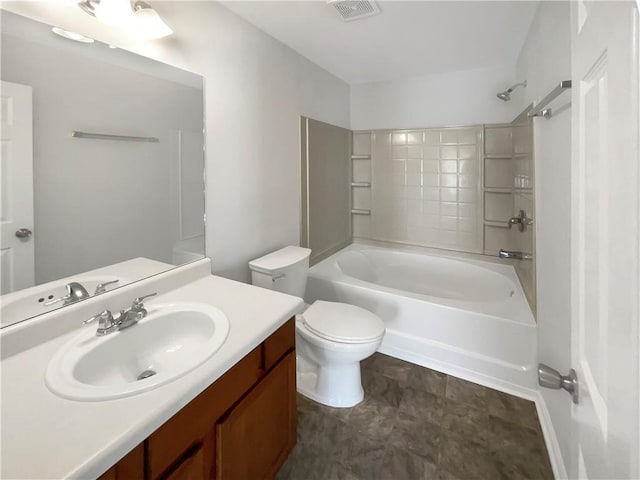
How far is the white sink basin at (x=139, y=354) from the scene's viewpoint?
A: 2.50 feet

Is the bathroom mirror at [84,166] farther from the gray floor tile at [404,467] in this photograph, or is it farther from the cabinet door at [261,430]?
the gray floor tile at [404,467]

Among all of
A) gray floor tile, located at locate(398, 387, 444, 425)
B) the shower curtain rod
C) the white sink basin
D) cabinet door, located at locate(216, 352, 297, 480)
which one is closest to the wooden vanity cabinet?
cabinet door, located at locate(216, 352, 297, 480)

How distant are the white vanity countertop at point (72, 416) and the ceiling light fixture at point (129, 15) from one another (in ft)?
3.75

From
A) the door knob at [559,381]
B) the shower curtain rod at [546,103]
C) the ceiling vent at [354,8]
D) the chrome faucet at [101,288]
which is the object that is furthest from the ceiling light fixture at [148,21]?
the door knob at [559,381]

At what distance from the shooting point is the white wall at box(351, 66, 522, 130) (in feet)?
9.16

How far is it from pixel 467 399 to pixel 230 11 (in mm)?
2726

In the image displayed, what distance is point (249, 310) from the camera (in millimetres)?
1186

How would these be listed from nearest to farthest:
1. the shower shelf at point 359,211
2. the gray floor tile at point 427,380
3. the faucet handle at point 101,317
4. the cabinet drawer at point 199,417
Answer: the cabinet drawer at point 199,417, the faucet handle at point 101,317, the gray floor tile at point 427,380, the shower shelf at point 359,211

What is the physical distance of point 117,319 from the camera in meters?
1.05

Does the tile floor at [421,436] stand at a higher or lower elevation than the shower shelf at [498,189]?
lower

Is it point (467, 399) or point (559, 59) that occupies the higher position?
point (559, 59)

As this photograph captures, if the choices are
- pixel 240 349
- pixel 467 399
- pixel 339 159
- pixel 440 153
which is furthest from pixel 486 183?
pixel 240 349

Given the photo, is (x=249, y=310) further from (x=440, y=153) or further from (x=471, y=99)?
(x=471, y=99)

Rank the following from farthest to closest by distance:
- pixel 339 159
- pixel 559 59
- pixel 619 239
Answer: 1. pixel 339 159
2. pixel 559 59
3. pixel 619 239
